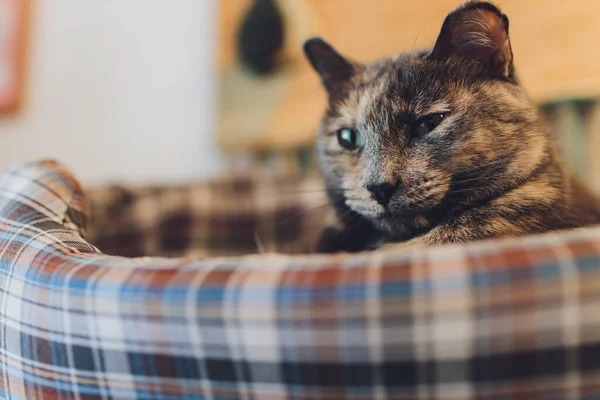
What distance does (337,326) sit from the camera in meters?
0.42

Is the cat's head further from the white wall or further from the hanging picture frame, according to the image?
the hanging picture frame

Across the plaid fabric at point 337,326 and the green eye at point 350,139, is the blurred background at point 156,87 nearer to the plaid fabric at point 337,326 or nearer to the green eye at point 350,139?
the green eye at point 350,139

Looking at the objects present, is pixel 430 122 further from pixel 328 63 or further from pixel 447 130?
pixel 328 63

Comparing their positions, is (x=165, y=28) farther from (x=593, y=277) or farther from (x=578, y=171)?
(x=593, y=277)

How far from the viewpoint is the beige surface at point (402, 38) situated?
0.72 meters

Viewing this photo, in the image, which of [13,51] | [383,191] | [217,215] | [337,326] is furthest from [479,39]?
[13,51]

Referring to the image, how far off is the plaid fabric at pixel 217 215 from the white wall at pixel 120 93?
38 centimetres

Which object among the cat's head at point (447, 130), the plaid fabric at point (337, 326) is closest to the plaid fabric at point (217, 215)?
the cat's head at point (447, 130)

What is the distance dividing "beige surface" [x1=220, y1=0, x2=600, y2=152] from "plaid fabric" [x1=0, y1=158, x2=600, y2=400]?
382 millimetres

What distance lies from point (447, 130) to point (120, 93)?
133 cm

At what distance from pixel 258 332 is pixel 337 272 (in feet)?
0.27

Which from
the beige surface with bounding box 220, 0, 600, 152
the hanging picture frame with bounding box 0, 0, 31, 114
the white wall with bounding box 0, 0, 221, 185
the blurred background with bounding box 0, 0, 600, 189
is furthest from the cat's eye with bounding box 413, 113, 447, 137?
the hanging picture frame with bounding box 0, 0, 31, 114

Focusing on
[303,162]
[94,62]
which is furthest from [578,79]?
[94,62]

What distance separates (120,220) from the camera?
3.68 ft
